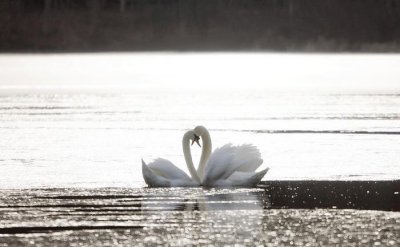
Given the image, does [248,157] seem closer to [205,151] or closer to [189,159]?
[205,151]

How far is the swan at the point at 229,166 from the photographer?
35.8ft

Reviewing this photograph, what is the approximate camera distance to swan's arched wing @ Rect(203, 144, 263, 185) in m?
10.9

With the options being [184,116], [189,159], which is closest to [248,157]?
[189,159]

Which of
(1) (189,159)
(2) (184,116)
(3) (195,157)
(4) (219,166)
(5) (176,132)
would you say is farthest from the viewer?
(2) (184,116)

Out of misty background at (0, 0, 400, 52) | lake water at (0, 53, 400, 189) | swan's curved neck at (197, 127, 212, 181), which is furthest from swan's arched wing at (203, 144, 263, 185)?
misty background at (0, 0, 400, 52)

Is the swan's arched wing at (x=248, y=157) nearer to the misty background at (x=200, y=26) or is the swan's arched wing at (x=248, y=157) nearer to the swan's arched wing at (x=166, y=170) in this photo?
the swan's arched wing at (x=166, y=170)

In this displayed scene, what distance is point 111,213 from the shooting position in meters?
9.10

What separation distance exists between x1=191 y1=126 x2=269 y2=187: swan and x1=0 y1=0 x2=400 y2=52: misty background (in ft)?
95.6

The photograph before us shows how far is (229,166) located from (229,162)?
36mm

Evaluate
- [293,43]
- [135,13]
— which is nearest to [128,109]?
[293,43]

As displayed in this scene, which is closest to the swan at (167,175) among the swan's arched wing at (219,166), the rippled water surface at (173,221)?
the swan's arched wing at (219,166)

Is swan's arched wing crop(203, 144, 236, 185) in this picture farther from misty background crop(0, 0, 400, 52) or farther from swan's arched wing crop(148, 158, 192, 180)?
misty background crop(0, 0, 400, 52)

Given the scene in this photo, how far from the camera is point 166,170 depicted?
10953mm

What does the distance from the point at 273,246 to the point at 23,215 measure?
7.27ft
